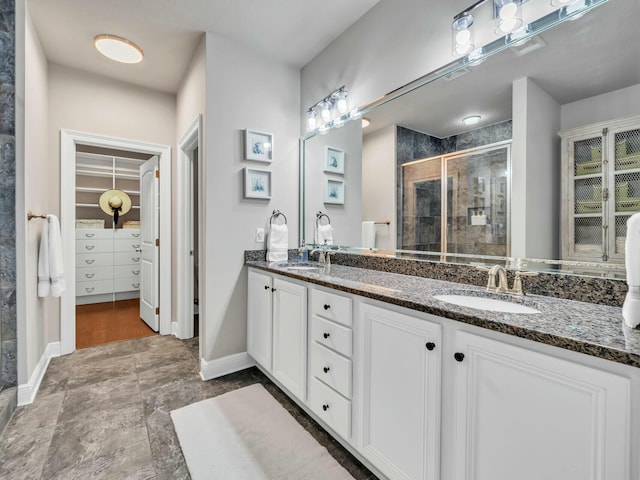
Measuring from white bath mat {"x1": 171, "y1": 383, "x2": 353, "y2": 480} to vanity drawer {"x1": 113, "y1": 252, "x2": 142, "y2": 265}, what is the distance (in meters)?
3.74

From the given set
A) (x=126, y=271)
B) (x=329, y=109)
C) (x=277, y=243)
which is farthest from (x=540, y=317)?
(x=126, y=271)

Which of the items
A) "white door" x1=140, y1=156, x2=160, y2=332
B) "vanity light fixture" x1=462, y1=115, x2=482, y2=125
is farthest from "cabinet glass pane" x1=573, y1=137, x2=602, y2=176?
"white door" x1=140, y1=156, x2=160, y2=332

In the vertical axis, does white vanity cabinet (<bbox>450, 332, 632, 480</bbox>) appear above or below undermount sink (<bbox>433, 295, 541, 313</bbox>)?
below

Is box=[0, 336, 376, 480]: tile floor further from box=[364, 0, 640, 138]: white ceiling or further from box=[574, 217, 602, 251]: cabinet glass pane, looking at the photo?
box=[364, 0, 640, 138]: white ceiling

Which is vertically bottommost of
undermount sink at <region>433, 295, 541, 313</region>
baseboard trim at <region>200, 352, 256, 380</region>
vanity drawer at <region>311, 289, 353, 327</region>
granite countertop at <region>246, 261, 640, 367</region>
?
baseboard trim at <region>200, 352, 256, 380</region>

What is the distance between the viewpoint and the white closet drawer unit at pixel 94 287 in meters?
4.50

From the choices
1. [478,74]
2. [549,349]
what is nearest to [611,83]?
[478,74]

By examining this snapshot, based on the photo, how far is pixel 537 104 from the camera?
1.29 m

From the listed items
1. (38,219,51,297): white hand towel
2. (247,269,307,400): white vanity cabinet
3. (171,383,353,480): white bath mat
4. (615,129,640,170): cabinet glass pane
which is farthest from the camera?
(38,219,51,297): white hand towel

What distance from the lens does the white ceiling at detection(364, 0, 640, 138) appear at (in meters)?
1.07

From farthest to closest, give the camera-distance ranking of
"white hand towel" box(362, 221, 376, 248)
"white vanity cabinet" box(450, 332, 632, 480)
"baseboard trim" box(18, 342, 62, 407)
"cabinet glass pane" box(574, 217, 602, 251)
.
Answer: "white hand towel" box(362, 221, 376, 248) < "baseboard trim" box(18, 342, 62, 407) < "cabinet glass pane" box(574, 217, 602, 251) < "white vanity cabinet" box(450, 332, 632, 480)

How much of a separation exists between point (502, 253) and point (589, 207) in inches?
14.4

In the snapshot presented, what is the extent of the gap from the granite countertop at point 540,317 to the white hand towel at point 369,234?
56cm

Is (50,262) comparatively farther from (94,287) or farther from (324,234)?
(94,287)
